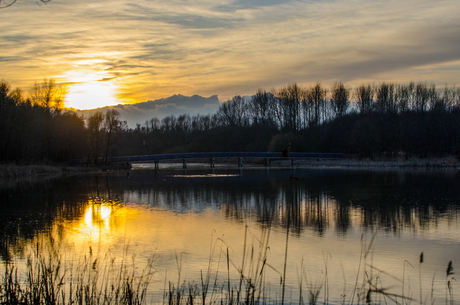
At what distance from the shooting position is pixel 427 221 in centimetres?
1230

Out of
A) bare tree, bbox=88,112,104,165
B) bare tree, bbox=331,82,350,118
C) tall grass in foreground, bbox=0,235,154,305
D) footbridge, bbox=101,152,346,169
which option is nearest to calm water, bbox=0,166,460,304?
tall grass in foreground, bbox=0,235,154,305

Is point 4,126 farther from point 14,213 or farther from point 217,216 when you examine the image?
point 217,216

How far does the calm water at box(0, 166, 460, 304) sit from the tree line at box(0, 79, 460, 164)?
21851 millimetres

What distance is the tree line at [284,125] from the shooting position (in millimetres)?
42000

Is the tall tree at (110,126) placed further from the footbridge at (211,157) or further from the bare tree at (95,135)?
the footbridge at (211,157)

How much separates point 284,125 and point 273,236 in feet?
241

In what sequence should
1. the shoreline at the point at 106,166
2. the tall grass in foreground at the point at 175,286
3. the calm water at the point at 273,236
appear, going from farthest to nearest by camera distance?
the shoreline at the point at 106,166, the calm water at the point at 273,236, the tall grass in foreground at the point at 175,286

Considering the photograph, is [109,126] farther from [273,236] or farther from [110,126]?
[273,236]

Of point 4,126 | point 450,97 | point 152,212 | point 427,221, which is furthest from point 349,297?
point 450,97

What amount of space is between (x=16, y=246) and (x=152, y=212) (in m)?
6.10

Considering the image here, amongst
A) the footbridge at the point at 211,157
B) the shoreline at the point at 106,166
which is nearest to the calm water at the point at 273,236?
the shoreline at the point at 106,166

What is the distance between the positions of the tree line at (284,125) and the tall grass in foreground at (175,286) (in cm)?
3056

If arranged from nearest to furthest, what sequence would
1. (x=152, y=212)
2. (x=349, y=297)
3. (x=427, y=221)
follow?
(x=349, y=297)
(x=427, y=221)
(x=152, y=212)

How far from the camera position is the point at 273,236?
1059 cm
